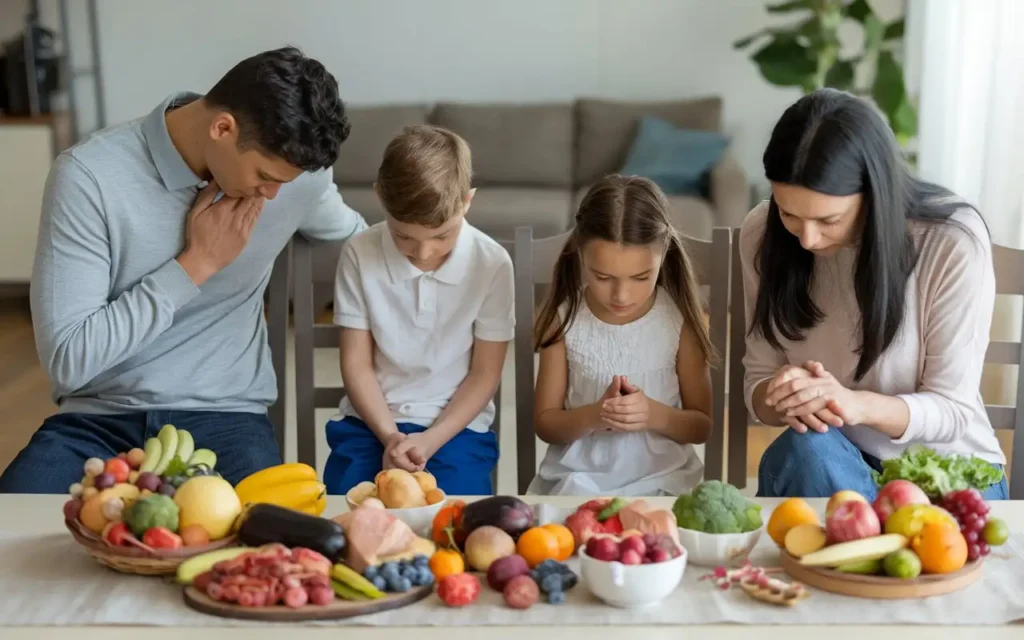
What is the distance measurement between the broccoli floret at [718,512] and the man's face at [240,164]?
33.7 inches

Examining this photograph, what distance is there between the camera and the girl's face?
1.98m

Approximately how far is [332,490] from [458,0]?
4.05 metres

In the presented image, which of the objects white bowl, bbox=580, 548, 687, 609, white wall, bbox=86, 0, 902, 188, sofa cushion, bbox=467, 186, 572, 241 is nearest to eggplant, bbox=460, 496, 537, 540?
white bowl, bbox=580, 548, 687, 609

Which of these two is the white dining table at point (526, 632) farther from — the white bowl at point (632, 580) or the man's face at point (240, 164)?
the man's face at point (240, 164)

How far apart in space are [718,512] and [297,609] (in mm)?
505

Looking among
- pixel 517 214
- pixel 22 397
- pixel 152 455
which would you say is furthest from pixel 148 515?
pixel 517 214

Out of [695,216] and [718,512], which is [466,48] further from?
[718,512]

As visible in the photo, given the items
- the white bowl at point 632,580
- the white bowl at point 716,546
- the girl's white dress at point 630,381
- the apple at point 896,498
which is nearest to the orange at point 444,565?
the white bowl at point 632,580

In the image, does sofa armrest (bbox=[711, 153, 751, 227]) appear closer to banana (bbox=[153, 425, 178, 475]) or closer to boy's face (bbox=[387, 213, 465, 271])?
boy's face (bbox=[387, 213, 465, 271])

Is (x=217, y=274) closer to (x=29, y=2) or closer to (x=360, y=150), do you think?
(x=360, y=150)

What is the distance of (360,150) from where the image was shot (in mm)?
5410

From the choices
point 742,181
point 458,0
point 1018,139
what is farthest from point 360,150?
point 1018,139

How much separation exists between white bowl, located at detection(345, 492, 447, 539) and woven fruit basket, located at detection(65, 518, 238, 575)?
0.21 metres

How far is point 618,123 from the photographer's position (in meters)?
5.44
